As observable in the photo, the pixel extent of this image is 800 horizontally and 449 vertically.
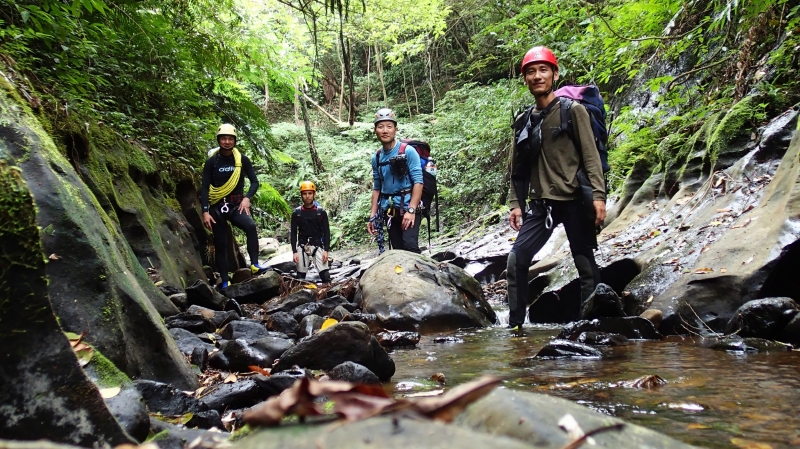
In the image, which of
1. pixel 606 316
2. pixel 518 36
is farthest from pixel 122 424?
pixel 518 36

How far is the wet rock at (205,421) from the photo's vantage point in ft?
7.34

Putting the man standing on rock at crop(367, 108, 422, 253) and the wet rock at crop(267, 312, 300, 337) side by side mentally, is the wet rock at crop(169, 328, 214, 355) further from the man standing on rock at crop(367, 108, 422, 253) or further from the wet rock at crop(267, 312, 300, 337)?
the man standing on rock at crop(367, 108, 422, 253)

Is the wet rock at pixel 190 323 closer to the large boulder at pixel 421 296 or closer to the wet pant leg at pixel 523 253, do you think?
the large boulder at pixel 421 296

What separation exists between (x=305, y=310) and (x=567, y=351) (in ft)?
11.5

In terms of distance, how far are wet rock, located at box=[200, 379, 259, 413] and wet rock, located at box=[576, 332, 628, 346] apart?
261cm

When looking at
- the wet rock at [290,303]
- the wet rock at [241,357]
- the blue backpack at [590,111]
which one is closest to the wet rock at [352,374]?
the wet rock at [241,357]

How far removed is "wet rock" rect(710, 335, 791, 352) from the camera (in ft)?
11.6

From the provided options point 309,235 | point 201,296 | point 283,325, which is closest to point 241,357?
point 283,325

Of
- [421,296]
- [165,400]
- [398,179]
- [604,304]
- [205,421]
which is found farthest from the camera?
[398,179]

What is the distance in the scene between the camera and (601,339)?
4.21 m

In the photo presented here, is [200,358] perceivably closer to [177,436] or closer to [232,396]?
[232,396]

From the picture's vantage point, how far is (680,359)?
11.3ft

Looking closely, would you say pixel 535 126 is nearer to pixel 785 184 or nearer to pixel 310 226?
pixel 785 184

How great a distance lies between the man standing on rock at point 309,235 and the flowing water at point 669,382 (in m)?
6.29
